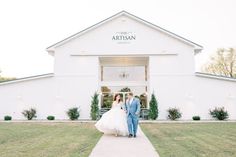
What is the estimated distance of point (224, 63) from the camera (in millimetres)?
49281

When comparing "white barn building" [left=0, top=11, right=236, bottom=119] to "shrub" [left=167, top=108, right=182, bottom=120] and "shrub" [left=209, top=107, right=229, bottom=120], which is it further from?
"shrub" [left=167, top=108, right=182, bottom=120]

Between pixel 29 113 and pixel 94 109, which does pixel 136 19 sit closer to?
pixel 94 109

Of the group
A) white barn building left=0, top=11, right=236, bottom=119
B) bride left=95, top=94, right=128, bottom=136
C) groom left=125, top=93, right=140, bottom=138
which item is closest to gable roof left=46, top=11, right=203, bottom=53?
white barn building left=0, top=11, right=236, bottom=119

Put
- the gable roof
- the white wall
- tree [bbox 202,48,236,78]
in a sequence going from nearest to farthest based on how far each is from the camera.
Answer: the white wall, the gable roof, tree [bbox 202,48,236,78]

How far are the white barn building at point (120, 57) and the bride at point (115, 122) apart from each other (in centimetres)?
1275

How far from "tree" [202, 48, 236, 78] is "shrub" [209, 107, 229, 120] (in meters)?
27.8

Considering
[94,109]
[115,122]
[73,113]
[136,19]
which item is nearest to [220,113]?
[94,109]

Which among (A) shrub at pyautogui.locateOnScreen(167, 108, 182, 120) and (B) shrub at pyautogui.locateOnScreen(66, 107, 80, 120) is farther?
(B) shrub at pyautogui.locateOnScreen(66, 107, 80, 120)

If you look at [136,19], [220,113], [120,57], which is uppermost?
[136,19]

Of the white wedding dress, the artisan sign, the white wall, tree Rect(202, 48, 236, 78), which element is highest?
tree Rect(202, 48, 236, 78)

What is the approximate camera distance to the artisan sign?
24.2m

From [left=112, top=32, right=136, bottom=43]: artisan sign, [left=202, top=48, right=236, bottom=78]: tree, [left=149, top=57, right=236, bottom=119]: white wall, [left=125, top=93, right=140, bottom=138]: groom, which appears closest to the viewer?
[left=125, top=93, right=140, bottom=138]: groom

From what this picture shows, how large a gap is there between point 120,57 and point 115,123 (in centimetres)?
1469

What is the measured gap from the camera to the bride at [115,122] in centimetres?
1067
